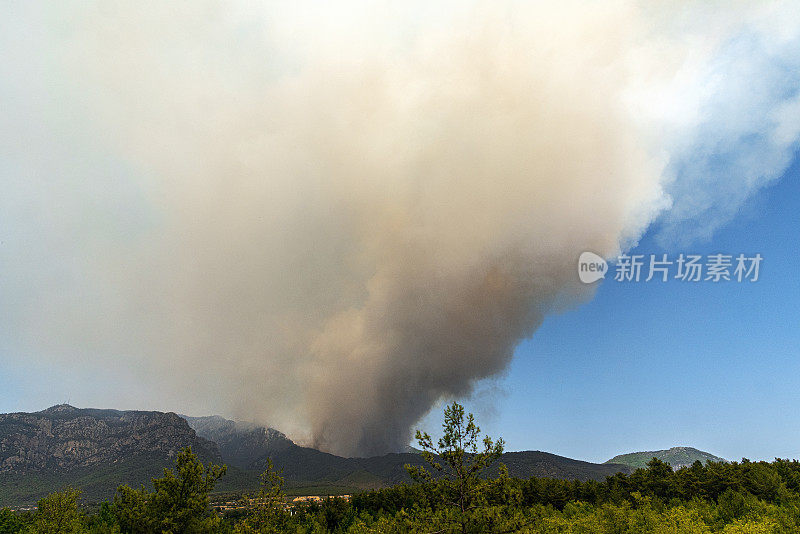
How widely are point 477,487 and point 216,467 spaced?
107 ft

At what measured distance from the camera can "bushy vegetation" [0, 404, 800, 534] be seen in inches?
738

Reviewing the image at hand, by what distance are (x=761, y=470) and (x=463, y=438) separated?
12488 cm

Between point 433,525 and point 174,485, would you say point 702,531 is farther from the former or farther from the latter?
point 174,485

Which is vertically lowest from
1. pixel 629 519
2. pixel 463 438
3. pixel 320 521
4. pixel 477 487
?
pixel 320 521

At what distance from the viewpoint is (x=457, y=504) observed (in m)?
19.0

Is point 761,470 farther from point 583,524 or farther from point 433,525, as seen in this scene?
point 433,525

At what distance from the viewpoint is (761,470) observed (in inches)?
3846

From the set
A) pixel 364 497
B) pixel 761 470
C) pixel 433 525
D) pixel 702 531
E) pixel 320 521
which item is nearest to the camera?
pixel 433 525

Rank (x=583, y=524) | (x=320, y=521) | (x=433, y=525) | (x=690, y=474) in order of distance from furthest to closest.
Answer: (x=690, y=474)
(x=320, y=521)
(x=583, y=524)
(x=433, y=525)

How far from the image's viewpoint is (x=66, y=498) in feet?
242

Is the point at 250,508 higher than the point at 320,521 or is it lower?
higher

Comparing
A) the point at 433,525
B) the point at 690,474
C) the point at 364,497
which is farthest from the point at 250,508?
the point at 690,474

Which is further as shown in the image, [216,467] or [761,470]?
[761,470]

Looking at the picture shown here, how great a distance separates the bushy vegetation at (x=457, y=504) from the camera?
61.5ft
